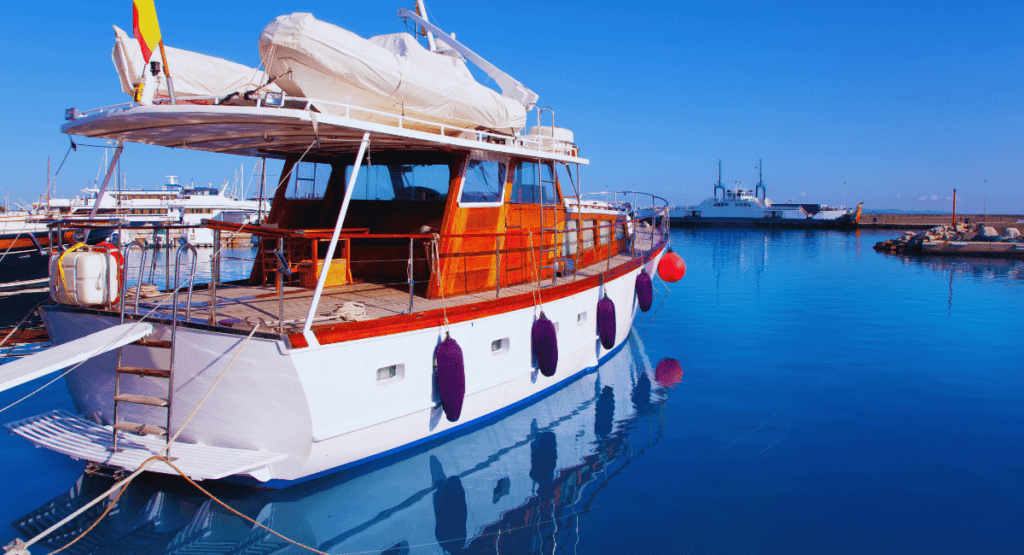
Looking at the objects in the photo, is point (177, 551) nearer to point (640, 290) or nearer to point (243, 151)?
point (243, 151)

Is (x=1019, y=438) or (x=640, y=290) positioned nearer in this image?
(x=1019, y=438)

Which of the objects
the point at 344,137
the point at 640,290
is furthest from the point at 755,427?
the point at 344,137

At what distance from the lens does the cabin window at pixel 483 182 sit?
27.7 feet

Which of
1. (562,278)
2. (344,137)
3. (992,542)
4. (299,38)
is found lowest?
(992,542)

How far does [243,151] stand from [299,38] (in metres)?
3.31

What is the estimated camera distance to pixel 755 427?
870 centimetres

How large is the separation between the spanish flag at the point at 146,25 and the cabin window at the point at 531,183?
500 centimetres

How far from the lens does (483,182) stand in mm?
8766

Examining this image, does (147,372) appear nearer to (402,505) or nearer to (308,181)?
(402,505)

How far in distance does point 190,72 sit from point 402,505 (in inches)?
213

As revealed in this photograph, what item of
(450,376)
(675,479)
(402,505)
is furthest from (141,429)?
(675,479)

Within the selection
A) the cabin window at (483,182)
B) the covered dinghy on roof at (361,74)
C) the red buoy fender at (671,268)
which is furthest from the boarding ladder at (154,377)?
the red buoy fender at (671,268)

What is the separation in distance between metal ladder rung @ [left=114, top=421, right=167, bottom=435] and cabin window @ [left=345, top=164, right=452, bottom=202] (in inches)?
177

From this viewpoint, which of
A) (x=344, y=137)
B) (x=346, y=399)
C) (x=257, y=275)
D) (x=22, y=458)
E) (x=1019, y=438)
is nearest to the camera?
(x=346, y=399)
